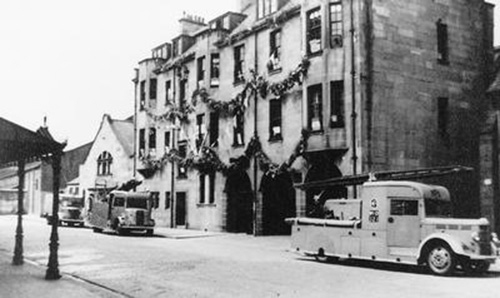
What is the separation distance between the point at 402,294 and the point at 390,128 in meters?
14.2

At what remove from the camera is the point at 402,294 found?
11.7 meters

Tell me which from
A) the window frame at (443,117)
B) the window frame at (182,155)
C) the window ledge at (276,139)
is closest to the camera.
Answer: the window frame at (443,117)

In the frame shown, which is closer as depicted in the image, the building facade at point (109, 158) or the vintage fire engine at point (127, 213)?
the vintage fire engine at point (127, 213)

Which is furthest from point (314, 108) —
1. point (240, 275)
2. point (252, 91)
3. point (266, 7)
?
point (240, 275)

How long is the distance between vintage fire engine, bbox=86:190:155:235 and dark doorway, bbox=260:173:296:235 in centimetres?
652

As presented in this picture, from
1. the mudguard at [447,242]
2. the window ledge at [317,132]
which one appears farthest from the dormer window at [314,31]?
the mudguard at [447,242]

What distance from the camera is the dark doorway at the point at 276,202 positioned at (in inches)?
1188

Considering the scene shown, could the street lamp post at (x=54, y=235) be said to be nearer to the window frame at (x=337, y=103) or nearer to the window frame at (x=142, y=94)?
the window frame at (x=337, y=103)

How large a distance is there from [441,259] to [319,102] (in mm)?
12282

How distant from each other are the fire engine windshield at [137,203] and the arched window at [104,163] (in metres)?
19.5

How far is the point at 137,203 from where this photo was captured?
31.1 metres

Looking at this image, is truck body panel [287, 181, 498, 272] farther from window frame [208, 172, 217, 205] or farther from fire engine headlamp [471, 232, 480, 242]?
window frame [208, 172, 217, 205]

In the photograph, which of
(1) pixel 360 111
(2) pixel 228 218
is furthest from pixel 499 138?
(2) pixel 228 218

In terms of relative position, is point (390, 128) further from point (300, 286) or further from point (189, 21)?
point (189, 21)
